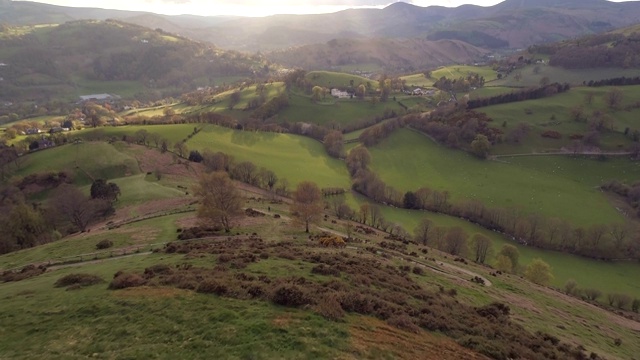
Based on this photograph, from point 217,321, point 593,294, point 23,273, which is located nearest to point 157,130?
point 23,273

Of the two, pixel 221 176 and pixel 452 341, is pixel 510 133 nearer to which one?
pixel 221 176

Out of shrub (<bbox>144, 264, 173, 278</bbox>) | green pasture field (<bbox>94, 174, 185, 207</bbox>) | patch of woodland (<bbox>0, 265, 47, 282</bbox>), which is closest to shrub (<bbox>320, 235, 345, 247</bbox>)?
shrub (<bbox>144, 264, 173, 278</bbox>)

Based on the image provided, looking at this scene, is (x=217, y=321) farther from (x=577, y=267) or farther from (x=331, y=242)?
(x=577, y=267)

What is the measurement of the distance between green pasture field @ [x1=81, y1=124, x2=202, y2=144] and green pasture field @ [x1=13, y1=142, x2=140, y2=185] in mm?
25400

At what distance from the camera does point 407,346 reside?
990 inches

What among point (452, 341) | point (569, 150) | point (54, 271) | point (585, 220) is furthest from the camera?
point (569, 150)

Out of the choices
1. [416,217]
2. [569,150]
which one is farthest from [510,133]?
[416,217]

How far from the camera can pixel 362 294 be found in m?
32.4

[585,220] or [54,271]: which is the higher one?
[54,271]

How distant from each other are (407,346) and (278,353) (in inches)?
349

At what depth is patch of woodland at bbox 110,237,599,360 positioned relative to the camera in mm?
28484

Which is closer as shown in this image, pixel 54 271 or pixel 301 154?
pixel 54 271

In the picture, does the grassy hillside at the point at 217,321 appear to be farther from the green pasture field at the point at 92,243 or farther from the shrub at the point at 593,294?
the shrub at the point at 593,294

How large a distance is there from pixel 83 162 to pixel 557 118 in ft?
651
